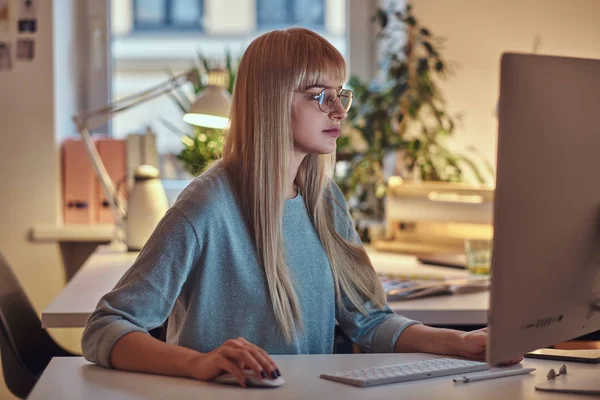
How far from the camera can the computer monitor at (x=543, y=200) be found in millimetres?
1024

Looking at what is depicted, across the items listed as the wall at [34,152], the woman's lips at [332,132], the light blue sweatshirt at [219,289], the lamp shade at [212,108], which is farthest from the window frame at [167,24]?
the woman's lips at [332,132]

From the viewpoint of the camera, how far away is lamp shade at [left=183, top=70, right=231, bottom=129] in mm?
2582

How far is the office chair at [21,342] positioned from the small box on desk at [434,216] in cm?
119

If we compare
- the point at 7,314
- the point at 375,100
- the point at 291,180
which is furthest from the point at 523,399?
the point at 375,100

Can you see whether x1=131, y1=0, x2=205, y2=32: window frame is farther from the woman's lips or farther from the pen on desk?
the pen on desk

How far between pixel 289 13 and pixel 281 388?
2770mm

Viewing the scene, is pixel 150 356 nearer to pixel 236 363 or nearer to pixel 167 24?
pixel 236 363

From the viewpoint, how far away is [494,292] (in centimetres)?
104

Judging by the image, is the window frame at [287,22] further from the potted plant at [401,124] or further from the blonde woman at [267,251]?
the blonde woman at [267,251]

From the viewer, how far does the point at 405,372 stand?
1.26m

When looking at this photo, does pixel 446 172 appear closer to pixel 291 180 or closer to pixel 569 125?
pixel 291 180

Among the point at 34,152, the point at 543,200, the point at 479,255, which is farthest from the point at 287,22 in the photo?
the point at 543,200

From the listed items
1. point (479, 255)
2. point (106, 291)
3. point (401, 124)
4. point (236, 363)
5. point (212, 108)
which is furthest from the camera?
point (401, 124)

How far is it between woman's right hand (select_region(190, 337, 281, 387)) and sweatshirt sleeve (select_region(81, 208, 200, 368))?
0.46 feet
